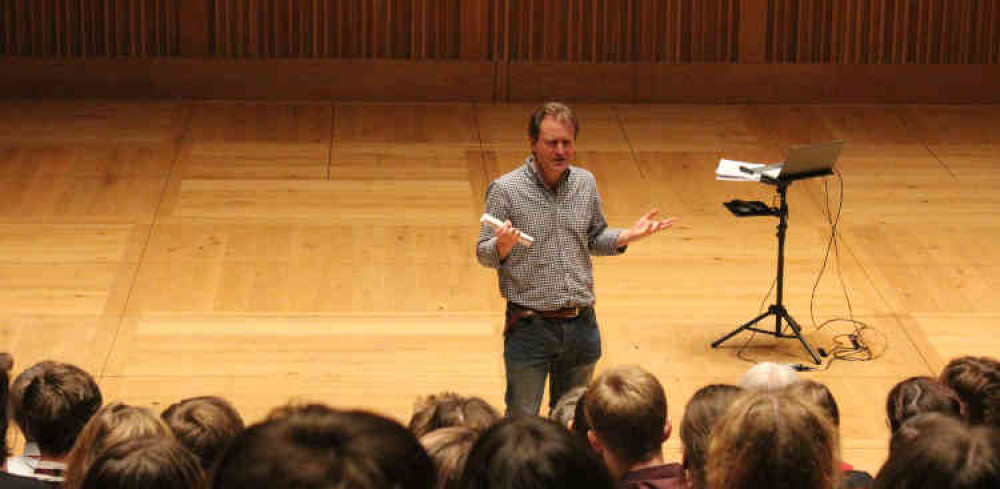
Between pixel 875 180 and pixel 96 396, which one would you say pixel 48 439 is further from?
pixel 875 180

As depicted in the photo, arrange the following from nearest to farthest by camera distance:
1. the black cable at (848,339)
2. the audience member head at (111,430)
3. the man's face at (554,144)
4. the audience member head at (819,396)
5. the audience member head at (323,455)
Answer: the audience member head at (323,455) < the audience member head at (111,430) < the audience member head at (819,396) < the man's face at (554,144) < the black cable at (848,339)

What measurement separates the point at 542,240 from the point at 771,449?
2.33 m

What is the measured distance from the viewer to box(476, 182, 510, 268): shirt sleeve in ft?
15.0

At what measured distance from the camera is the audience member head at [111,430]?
9.27ft

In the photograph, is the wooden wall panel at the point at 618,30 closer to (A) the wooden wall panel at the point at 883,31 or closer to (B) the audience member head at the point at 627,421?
(A) the wooden wall panel at the point at 883,31

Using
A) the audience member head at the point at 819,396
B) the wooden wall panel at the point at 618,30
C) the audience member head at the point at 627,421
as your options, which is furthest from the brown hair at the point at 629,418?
the wooden wall panel at the point at 618,30

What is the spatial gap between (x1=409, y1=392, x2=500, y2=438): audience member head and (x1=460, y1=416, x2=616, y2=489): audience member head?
1466 mm

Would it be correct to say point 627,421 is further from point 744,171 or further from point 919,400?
point 744,171

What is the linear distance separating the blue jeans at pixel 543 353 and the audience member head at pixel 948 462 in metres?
2.72

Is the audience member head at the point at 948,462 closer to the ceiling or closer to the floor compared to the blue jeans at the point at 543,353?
closer to the ceiling

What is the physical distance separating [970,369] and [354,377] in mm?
3094

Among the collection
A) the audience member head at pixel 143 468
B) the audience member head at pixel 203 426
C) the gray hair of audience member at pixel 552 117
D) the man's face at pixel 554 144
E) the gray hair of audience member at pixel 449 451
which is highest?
the gray hair of audience member at pixel 552 117

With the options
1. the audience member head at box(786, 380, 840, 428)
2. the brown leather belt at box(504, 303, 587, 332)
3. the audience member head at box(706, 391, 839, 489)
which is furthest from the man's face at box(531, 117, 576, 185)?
the audience member head at box(706, 391, 839, 489)

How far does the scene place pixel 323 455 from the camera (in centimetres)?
141
